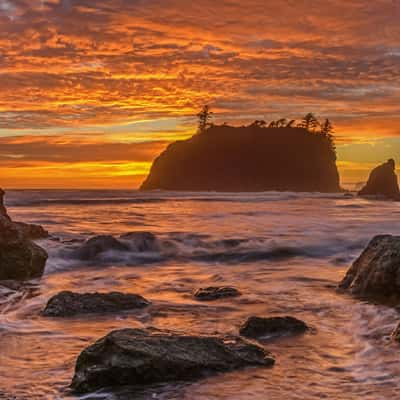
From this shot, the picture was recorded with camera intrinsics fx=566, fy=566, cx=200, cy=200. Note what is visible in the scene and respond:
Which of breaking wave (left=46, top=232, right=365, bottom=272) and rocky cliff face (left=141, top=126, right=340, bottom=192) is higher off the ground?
rocky cliff face (left=141, top=126, right=340, bottom=192)

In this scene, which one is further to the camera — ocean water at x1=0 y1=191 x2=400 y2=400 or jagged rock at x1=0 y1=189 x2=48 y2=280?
jagged rock at x1=0 y1=189 x2=48 y2=280

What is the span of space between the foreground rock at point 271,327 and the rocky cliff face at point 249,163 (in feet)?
362

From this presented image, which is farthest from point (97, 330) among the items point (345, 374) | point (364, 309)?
point (364, 309)

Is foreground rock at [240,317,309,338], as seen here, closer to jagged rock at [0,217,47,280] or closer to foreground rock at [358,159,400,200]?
jagged rock at [0,217,47,280]

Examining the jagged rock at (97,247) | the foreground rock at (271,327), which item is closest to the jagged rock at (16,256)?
the jagged rock at (97,247)

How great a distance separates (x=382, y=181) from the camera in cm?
8500

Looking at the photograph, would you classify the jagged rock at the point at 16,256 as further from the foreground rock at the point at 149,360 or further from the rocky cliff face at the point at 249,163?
the rocky cliff face at the point at 249,163

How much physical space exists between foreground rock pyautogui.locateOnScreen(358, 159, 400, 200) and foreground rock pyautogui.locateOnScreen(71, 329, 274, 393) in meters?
81.9

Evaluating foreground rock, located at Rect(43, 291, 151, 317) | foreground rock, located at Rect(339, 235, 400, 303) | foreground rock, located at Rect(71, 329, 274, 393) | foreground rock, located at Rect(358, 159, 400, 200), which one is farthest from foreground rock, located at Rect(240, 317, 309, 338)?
foreground rock, located at Rect(358, 159, 400, 200)

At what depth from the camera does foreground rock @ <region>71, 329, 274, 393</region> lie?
508 cm

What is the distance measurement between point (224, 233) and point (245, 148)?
340ft

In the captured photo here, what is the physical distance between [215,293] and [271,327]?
2.55 metres

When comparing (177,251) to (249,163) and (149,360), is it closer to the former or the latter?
(149,360)

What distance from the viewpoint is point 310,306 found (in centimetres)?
861
